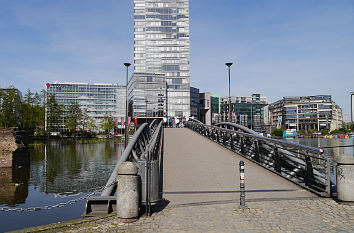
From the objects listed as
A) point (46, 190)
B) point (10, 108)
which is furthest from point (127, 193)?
point (10, 108)

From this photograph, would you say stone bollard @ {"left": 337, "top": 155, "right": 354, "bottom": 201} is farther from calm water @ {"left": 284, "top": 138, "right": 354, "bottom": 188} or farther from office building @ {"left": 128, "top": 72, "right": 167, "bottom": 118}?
office building @ {"left": 128, "top": 72, "right": 167, "bottom": 118}

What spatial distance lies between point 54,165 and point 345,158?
2222cm

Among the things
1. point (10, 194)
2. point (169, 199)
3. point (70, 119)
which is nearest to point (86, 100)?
point (70, 119)

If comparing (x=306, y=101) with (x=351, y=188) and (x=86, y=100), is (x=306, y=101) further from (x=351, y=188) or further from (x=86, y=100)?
(x=351, y=188)

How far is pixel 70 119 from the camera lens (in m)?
72.2

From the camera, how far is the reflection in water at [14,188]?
13.2 meters

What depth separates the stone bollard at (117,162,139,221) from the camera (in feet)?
19.6

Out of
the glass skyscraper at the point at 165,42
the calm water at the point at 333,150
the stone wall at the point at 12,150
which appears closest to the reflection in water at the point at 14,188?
the stone wall at the point at 12,150

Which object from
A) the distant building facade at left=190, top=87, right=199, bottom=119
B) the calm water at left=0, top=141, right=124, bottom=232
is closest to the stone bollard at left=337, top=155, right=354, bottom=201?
the calm water at left=0, top=141, right=124, bottom=232

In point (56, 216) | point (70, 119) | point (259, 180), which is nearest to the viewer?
point (259, 180)

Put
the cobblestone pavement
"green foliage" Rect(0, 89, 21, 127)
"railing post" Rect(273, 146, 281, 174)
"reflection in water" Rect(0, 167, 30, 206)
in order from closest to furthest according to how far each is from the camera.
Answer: the cobblestone pavement, "railing post" Rect(273, 146, 281, 174), "reflection in water" Rect(0, 167, 30, 206), "green foliage" Rect(0, 89, 21, 127)

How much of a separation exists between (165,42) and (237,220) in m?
110

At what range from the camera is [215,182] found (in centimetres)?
925

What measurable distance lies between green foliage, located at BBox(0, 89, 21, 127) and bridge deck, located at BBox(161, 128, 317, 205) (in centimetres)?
4404
